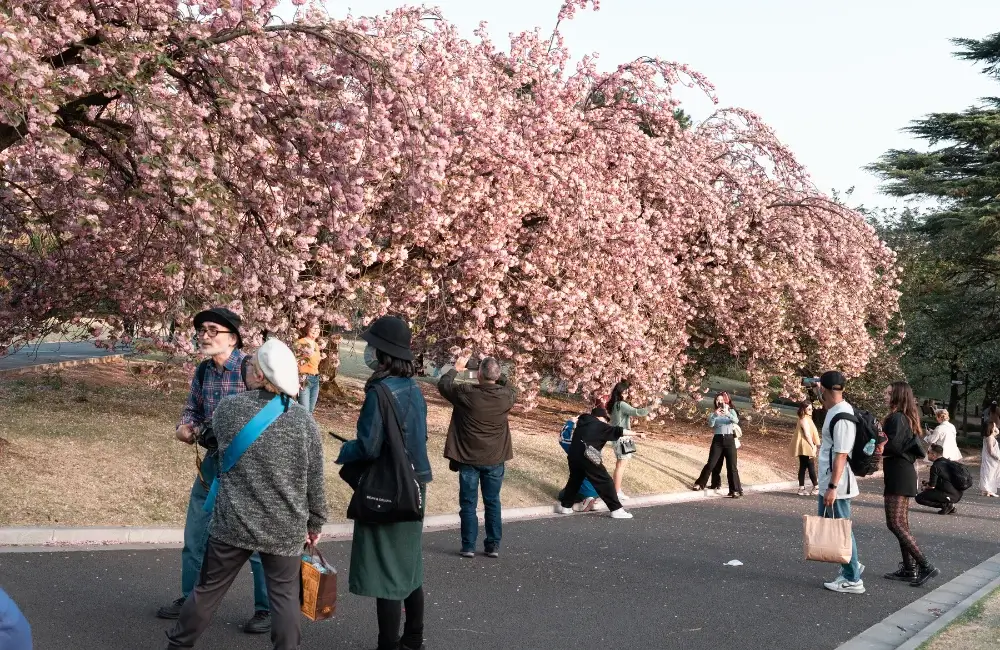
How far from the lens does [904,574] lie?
973 centimetres

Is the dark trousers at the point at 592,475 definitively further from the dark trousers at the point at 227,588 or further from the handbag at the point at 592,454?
the dark trousers at the point at 227,588

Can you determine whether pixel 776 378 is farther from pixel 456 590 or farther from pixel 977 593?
pixel 456 590

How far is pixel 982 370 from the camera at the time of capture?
104 feet

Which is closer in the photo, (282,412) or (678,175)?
(282,412)

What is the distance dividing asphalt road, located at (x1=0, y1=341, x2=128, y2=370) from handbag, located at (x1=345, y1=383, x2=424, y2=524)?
64.3ft

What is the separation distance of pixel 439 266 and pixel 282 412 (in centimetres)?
1298

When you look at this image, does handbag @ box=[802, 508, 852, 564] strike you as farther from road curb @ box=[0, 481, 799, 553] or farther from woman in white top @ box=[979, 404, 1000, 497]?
woman in white top @ box=[979, 404, 1000, 497]

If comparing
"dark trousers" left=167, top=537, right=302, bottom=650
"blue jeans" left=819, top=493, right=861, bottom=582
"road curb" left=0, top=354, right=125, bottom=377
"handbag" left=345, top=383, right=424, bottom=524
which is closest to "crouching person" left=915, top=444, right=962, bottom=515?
"blue jeans" left=819, top=493, right=861, bottom=582

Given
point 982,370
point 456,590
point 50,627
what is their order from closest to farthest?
point 50,627 < point 456,590 < point 982,370

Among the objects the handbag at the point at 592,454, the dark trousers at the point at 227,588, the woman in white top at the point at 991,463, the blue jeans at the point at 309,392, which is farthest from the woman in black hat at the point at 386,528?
the woman in white top at the point at 991,463

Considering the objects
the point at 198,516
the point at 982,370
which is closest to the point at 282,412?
the point at 198,516

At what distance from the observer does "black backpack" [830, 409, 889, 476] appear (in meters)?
8.89

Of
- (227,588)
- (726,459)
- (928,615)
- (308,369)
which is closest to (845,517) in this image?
(928,615)

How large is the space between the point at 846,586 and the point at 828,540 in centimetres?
75
